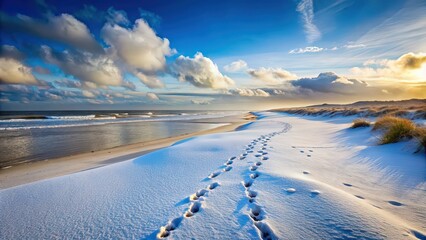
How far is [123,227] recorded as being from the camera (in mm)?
2406

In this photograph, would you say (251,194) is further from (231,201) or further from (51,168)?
(51,168)

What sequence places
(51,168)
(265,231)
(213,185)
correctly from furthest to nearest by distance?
(51,168) → (213,185) → (265,231)

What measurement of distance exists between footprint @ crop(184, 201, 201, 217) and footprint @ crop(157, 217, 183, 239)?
143mm

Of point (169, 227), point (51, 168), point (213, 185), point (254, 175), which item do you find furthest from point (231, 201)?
point (51, 168)

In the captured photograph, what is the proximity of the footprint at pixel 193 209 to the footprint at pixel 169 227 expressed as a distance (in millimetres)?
143

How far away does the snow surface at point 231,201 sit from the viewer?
2.28 metres

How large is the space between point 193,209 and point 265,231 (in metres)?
1.07

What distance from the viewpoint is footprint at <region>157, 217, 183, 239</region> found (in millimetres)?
2273

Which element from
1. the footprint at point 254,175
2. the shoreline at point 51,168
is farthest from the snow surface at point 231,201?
the shoreline at point 51,168

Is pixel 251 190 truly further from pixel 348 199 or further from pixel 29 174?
pixel 29 174

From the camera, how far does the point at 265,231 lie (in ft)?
7.45

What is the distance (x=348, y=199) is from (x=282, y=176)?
1.16 metres

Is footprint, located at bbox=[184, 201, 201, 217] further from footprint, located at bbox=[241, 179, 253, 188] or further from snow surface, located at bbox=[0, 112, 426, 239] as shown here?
footprint, located at bbox=[241, 179, 253, 188]

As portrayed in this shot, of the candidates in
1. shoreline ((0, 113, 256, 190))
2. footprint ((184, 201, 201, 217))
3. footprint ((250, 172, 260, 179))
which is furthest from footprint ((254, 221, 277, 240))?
shoreline ((0, 113, 256, 190))
